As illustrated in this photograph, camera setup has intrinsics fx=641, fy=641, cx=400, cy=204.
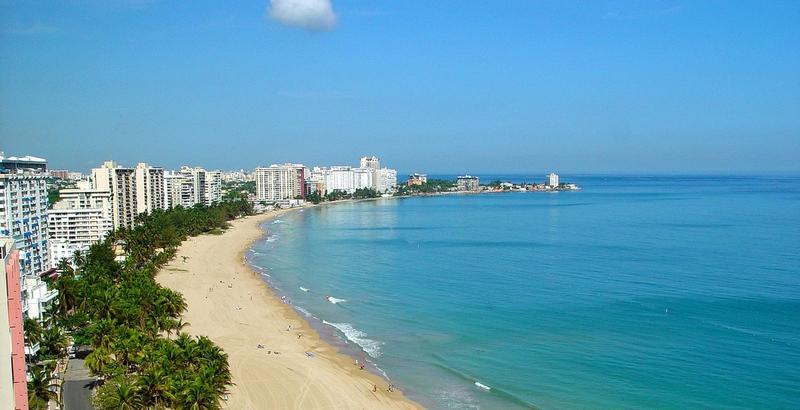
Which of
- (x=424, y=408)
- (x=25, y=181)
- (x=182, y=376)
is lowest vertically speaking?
(x=424, y=408)

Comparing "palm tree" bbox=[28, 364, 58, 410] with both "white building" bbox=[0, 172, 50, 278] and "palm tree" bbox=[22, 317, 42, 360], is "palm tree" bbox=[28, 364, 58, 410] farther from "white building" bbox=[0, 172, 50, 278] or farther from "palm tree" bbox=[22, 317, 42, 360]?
"white building" bbox=[0, 172, 50, 278]

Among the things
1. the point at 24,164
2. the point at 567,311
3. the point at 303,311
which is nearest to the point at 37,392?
the point at 303,311

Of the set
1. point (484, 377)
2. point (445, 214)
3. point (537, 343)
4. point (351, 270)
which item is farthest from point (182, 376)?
point (445, 214)

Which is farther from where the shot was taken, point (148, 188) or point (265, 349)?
point (148, 188)

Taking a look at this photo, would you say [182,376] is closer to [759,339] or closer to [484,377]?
[484,377]

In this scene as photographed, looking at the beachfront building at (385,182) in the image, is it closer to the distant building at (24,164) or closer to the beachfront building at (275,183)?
the beachfront building at (275,183)

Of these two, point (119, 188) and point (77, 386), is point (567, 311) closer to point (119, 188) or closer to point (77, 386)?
point (77, 386)
